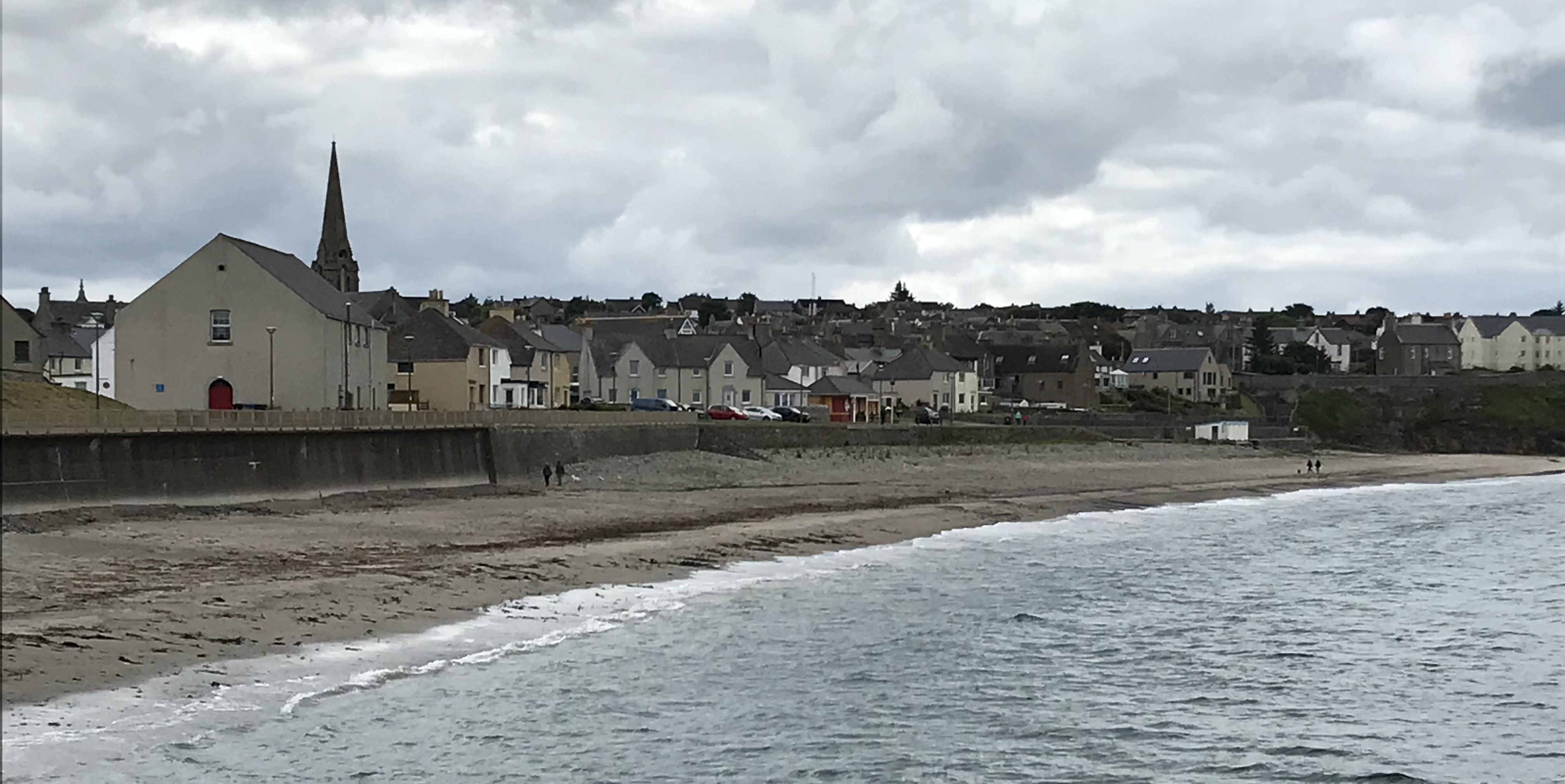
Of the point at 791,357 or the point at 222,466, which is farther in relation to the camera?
the point at 791,357

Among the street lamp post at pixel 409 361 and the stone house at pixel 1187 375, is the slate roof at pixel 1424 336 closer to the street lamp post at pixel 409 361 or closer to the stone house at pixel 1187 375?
the stone house at pixel 1187 375

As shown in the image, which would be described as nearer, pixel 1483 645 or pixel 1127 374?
pixel 1483 645

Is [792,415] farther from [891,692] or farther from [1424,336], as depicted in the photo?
[1424,336]

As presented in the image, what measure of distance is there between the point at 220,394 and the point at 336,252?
68.5 meters

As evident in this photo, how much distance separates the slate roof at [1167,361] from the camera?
4958 inches

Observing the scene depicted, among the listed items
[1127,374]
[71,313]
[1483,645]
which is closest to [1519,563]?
[1483,645]

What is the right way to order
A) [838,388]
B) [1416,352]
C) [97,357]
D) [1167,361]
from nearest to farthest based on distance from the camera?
[97,357]
[838,388]
[1167,361]
[1416,352]

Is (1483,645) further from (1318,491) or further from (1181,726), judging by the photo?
(1318,491)

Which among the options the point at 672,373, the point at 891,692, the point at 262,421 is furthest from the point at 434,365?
the point at 891,692

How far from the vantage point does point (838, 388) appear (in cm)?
9875

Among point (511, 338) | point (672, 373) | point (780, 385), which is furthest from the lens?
point (780, 385)

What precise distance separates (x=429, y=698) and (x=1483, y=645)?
735 inches

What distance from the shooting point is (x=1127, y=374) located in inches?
5285

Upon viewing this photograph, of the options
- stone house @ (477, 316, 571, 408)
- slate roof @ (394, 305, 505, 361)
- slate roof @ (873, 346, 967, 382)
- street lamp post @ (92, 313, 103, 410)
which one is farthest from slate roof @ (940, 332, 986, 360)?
street lamp post @ (92, 313, 103, 410)
